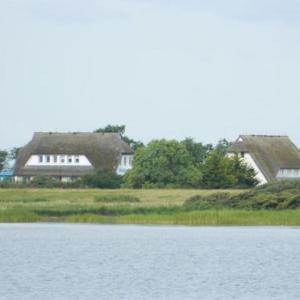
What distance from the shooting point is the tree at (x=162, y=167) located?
106375mm

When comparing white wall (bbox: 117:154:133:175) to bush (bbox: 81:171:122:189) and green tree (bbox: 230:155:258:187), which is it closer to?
bush (bbox: 81:171:122:189)

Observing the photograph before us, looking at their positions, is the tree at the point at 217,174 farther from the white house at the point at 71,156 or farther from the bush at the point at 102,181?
the white house at the point at 71,156

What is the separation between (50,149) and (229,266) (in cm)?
7684

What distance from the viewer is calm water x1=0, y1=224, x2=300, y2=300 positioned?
3806 centimetres

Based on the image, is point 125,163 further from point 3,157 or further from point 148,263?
point 148,263

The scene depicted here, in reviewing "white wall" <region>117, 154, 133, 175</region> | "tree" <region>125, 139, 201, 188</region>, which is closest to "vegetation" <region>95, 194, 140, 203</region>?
"tree" <region>125, 139, 201, 188</region>

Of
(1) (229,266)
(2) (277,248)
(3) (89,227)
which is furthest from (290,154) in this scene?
(1) (229,266)

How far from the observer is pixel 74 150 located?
121 metres

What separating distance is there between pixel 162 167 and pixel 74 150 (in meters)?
14.6

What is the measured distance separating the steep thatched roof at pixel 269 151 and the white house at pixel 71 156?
9.79 metres

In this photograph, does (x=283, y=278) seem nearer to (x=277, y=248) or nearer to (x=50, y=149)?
(x=277, y=248)

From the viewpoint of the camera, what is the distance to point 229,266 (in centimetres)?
4562

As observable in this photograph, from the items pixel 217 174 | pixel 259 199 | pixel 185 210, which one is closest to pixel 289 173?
pixel 217 174

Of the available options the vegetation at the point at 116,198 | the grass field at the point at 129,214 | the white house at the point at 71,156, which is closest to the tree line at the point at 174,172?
the white house at the point at 71,156
